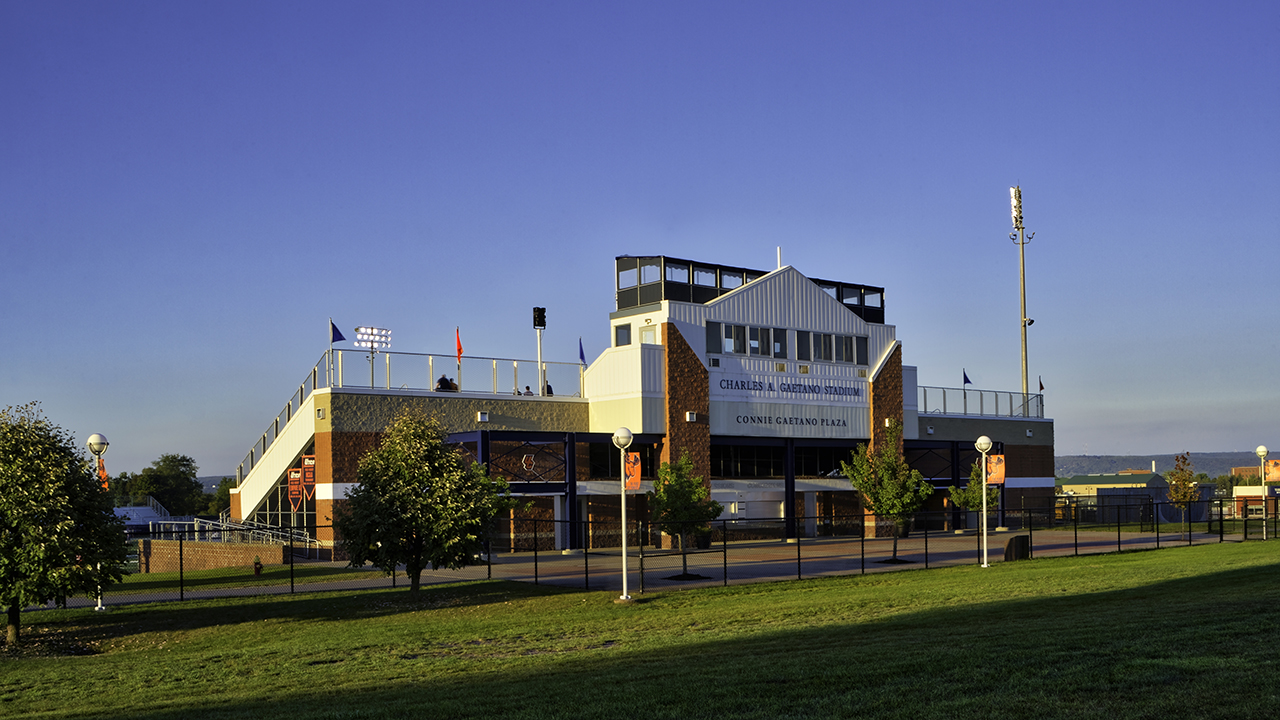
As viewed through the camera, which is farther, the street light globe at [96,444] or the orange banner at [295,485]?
the orange banner at [295,485]

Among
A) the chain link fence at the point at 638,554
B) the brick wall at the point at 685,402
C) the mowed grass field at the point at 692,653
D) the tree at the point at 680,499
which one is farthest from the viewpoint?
the brick wall at the point at 685,402

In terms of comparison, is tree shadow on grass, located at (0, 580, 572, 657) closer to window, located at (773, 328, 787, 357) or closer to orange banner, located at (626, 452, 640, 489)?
orange banner, located at (626, 452, 640, 489)

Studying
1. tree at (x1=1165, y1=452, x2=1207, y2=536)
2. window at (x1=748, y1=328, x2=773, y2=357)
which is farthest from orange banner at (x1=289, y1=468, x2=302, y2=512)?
tree at (x1=1165, y1=452, x2=1207, y2=536)

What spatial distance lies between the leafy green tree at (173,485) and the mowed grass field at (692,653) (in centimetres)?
7991

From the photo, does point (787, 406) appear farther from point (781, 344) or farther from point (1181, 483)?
point (1181, 483)

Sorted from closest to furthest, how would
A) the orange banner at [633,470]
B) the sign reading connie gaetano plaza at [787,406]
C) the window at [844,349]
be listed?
the orange banner at [633,470], the sign reading connie gaetano plaza at [787,406], the window at [844,349]

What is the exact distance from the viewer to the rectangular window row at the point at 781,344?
4641 cm

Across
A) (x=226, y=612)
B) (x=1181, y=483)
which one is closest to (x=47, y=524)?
(x=226, y=612)

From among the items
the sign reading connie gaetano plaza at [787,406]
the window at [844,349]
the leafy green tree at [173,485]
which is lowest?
the leafy green tree at [173,485]

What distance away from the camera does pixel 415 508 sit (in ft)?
80.4

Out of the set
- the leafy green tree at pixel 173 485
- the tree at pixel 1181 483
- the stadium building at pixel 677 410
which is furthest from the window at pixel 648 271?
the leafy green tree at pixel 173 485

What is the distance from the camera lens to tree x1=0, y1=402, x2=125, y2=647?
18453 millimetres

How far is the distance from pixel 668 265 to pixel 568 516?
11816 mm

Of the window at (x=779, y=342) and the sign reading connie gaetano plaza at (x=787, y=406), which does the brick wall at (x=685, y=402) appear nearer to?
the sign reading connie gaetano plaza at (x=787, y=406)
